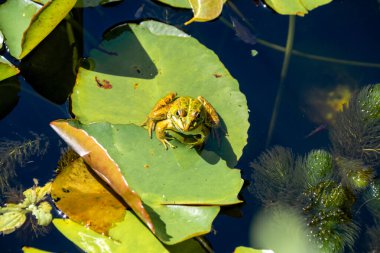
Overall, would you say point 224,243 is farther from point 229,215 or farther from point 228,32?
point 228,32

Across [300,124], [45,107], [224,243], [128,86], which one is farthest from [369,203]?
[45,107]

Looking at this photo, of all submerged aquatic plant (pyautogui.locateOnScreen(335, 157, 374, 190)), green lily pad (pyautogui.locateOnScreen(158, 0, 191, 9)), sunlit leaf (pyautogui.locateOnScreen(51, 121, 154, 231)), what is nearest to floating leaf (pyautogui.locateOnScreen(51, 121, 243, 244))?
sunlit leaf (pyautogui.locateOnScreen(51, 121, 154, 231))

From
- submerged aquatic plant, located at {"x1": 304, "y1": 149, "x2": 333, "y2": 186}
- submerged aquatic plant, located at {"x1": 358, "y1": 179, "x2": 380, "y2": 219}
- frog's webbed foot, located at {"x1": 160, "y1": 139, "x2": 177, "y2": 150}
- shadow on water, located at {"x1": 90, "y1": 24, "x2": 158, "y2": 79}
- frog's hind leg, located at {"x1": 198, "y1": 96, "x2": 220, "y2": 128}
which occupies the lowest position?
submerged aquatic plant, located at {"x1": 358, "y1": 179, "x2": 380, "y2": 219}

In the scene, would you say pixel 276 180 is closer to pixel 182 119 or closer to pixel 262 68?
pixel 182 119

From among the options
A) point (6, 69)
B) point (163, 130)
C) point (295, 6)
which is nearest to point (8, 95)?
point (6, 69)

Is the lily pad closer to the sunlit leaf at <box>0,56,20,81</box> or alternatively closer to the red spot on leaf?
the red spot on leaf

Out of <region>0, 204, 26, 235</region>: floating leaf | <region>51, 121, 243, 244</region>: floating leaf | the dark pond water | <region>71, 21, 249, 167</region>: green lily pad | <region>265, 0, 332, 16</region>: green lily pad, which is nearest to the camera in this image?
<region>51, 121, 243, 244</region>: floating leaf
